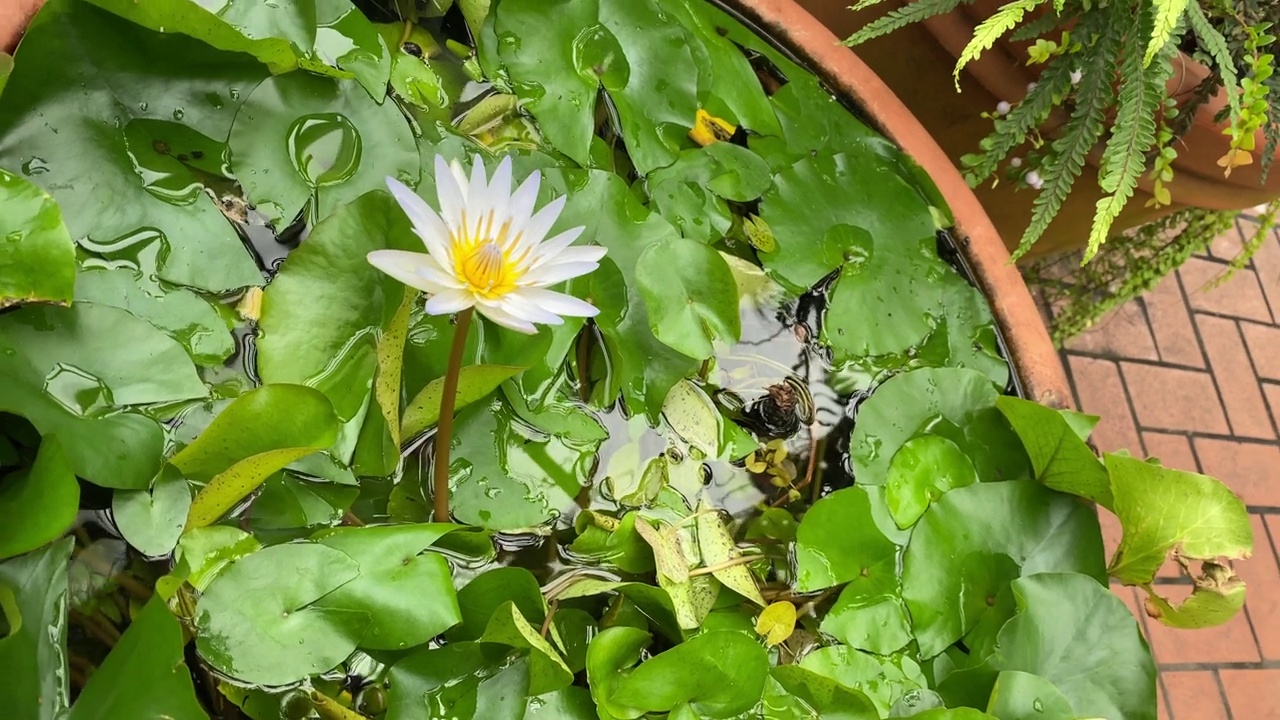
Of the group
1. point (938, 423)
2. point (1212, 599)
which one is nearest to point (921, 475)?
point (938, 423)

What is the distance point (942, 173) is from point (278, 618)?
805mm

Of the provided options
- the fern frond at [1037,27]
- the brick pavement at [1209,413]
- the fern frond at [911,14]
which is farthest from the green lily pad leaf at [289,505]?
the brick pavement at [1209,413]

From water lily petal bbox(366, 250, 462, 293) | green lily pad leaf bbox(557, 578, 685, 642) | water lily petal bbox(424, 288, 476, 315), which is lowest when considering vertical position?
green lily pad leaf bbox(557, 578, 685, 642)

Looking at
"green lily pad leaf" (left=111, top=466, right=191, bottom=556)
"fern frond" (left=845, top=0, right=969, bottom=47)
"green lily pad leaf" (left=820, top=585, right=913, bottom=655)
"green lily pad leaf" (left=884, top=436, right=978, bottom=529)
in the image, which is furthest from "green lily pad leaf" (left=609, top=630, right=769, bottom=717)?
"fern frond" (left=845, top=0, right=969, bottom=47)

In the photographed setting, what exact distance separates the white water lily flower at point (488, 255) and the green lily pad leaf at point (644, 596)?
23 centimetres

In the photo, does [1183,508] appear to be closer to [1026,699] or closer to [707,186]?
[1026,699]

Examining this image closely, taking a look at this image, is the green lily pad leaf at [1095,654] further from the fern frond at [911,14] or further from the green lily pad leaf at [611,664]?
the fern frond at [911,14]

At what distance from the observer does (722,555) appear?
2.45ft

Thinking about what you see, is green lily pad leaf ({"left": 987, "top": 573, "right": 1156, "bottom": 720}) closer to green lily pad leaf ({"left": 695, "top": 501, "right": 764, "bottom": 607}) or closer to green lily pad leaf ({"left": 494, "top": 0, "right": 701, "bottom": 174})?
green lily pad leaf ({"left": 695, "top": 501, "right": 764, "bottom": 607})

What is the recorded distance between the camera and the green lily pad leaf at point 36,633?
0.47 metres

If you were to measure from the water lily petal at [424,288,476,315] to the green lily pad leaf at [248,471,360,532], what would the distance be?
0.66 feet

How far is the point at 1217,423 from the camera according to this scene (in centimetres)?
176

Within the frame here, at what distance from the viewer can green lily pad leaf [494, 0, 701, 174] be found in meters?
0.79

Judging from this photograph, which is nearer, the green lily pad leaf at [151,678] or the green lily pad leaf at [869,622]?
the green lily pad leaf at [151,678]
